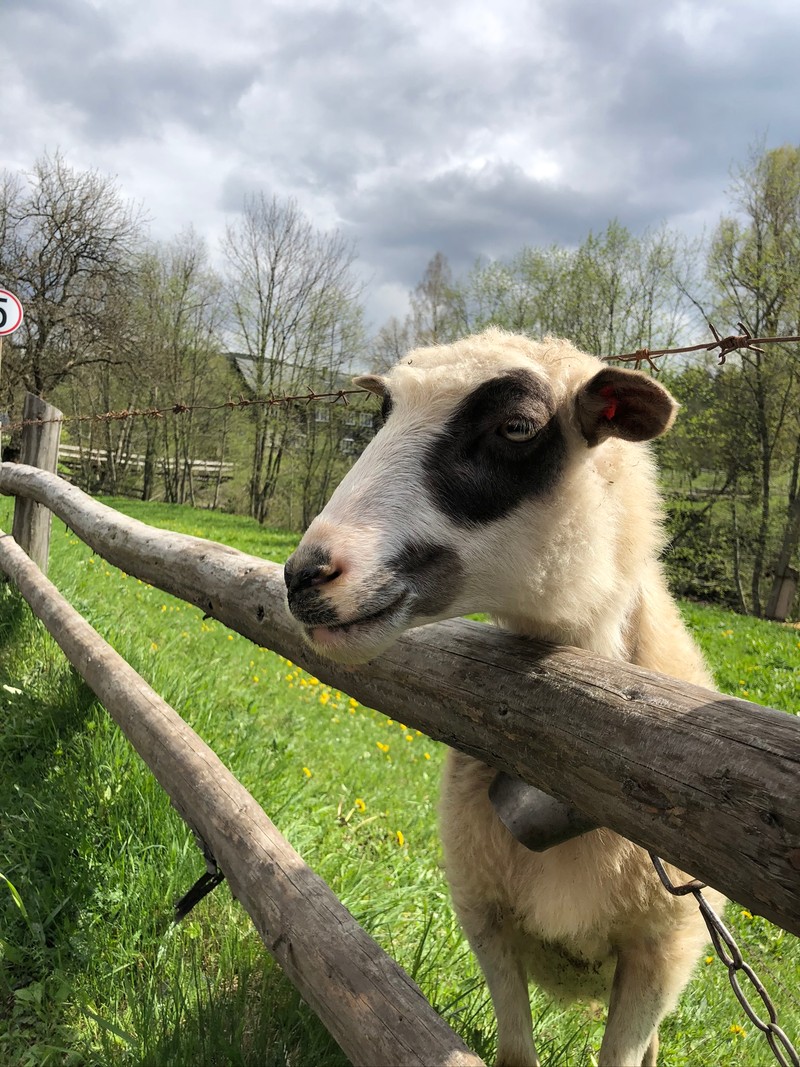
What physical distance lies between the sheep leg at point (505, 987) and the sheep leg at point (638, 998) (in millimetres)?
216

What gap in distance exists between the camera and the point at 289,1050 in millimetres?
1946

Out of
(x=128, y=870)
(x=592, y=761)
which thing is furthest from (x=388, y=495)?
(x=128, y=870)

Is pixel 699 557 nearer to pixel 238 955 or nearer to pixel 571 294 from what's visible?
pixel 571 294

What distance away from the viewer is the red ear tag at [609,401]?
1.61m

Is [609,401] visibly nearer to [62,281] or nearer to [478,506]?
[478,506]

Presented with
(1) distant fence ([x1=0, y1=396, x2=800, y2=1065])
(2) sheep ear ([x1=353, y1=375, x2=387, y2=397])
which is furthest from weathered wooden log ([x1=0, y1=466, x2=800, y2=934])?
(2) sheep ear ([x1=353, y1=375, x2=387, y2=397])

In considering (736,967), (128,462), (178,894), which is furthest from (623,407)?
(128,462)

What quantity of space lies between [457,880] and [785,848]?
4.55ft

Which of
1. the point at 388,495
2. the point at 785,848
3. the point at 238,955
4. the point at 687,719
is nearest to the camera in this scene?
the point at 785,848

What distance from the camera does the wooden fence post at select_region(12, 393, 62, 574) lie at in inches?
→ 225

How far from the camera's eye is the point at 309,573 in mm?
1351

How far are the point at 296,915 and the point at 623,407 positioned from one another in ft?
4.49

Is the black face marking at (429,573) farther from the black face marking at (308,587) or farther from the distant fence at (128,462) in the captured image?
the distant fence at (128,462)

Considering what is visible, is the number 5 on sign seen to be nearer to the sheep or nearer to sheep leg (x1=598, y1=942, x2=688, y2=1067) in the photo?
the sheep
